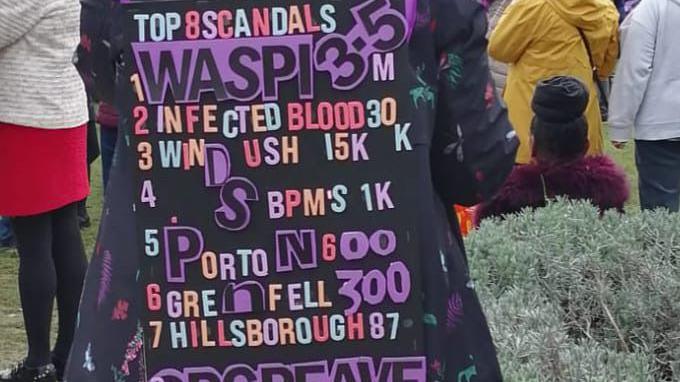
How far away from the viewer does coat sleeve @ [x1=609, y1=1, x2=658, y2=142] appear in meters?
6.18

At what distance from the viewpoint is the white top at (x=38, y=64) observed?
4469mm

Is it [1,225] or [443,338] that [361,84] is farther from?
[1,225]

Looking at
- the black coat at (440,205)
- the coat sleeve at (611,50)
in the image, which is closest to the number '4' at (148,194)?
the black coat at (440,205)

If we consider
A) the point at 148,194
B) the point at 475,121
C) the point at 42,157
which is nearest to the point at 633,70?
the point at 42,157

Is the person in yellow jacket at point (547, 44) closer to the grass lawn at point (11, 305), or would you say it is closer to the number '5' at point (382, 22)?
the grass lawn at point (11, 305)

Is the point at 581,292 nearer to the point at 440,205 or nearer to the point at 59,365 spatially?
the point at 440,205

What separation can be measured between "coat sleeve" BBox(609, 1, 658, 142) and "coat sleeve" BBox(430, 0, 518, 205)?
4051mm

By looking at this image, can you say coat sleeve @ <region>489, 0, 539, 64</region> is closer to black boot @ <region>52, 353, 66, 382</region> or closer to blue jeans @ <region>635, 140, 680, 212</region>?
blue jeans @ <region>635, 140, 680, 212</region>

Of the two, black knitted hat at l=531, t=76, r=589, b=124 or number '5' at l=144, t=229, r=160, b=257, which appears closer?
number '5' at l=144, t=229, r=160, b=257

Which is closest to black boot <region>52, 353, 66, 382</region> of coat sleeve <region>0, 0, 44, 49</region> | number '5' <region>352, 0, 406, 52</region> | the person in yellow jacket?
coat sleeve <region>0, 0, 44, 49</region>

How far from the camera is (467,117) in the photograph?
229 centimetres

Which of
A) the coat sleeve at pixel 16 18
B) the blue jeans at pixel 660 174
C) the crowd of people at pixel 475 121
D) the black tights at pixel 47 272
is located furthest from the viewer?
the blue jeans at pixel 660 174

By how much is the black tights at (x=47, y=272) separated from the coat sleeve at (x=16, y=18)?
2.29ft

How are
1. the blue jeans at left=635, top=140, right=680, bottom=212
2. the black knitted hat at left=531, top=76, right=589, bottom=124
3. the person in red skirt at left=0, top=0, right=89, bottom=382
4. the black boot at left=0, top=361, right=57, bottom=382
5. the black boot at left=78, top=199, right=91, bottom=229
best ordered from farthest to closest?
the black boot at left=78, top=199, right=91, bottom=229 → the blue jeans at left=635, top=140, right=680, bottom=212 → the black knitted hat at left=531, top=76, right=589, bottom=124 → the black boot at left=0, top=361, right=57, bottom=382 → the person in red skirt at left=0, top=0, right=89, bottom=382
